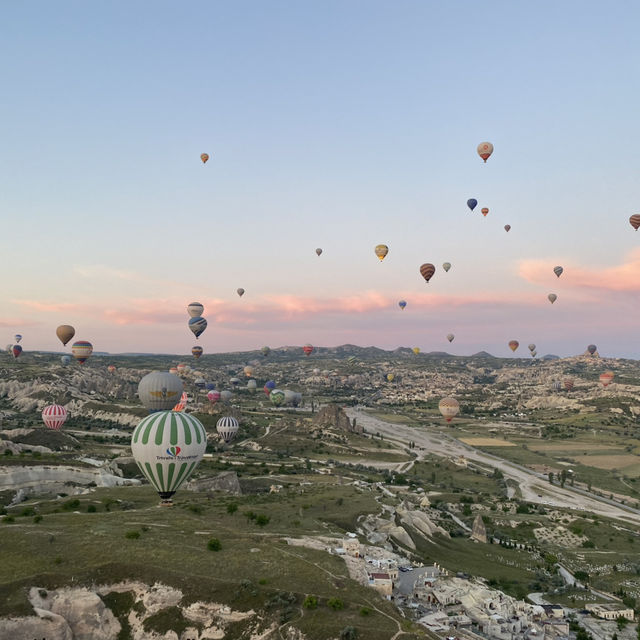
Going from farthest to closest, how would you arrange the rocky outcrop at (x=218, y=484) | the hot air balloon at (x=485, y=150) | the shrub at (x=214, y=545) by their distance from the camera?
the hot air balloon at (x=485, y=150) < the rocky outcrop at (x=218, y=484) < the shrub at (x=214, y=545)

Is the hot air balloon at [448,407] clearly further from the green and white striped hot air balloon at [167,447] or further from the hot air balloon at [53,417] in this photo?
the green and white striped hot air balloon at [167,447]

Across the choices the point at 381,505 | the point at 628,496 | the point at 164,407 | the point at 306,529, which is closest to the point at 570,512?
the point at 628,496

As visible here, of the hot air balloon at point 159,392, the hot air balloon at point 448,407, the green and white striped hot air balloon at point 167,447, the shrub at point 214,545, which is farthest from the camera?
the hot air balloon at point 448,407

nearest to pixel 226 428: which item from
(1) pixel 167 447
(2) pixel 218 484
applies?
(2) pixel 218 484

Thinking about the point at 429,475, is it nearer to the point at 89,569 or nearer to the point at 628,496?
the point at 628,496

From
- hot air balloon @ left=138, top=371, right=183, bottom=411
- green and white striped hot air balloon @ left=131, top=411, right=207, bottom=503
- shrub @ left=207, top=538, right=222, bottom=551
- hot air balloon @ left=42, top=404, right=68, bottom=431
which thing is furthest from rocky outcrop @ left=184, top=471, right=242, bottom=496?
hot air balloon @ left=42, top=404, right=68, bottom=431

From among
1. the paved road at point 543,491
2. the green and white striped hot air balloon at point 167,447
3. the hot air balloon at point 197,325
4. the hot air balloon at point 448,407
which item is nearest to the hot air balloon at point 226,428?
the hot air balloon at point 197,325

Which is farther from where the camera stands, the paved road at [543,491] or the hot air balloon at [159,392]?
the paved road at [543,491]

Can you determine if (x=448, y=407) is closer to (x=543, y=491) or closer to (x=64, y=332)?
(x=543, y=491)
